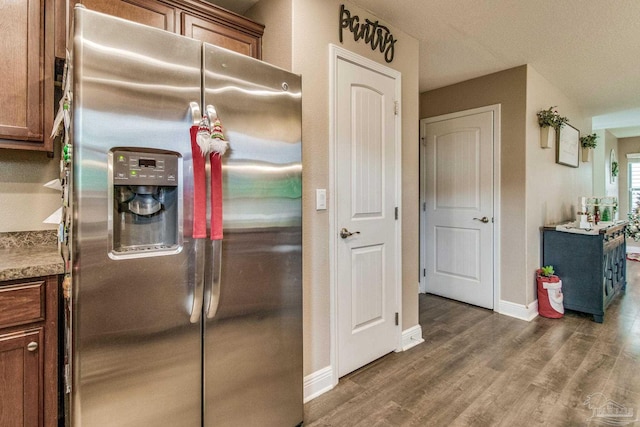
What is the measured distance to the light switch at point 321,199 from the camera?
77.7 inches

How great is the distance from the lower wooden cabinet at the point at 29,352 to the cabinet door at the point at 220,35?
4.42 feet

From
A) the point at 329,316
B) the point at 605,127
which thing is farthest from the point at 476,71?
the point at 605,127

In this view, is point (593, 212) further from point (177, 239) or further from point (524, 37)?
point (177, 239)

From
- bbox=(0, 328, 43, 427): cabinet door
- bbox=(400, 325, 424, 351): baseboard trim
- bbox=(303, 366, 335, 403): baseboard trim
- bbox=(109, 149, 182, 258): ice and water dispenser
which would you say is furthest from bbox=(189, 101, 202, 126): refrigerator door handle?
bbox=(400, 325, 424, 351): baseboard trim

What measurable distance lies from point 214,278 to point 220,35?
4.44ft

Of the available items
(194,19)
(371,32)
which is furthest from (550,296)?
(194,19)

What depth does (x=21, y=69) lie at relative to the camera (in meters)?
1.45

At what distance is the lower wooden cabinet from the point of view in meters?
1.19

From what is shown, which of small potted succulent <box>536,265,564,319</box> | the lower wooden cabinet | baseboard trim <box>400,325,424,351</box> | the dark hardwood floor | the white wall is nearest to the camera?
the lower wooden cabinet

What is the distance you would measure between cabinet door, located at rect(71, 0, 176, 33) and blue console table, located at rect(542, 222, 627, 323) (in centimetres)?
379

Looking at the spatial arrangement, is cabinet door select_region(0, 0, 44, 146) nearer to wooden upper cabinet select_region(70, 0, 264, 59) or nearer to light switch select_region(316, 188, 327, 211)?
wooden upper cabinet select_region(70, 0, 264, 59)

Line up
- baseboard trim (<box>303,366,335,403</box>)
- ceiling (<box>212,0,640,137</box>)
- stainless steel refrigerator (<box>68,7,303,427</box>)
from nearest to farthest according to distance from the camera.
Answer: stainless steel refrigerator (<box>68,7,303,427</box>)
baseboard trim (<box>303,366,335,403</box>)
ceiling (<box>212,0,640,137</box>)

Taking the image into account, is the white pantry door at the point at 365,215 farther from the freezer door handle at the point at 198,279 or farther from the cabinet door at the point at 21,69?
the cabinet door at the point at 21,69

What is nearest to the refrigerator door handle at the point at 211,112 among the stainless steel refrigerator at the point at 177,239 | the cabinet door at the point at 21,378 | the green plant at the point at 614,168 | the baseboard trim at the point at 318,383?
the stainless steel refrigerator at the point at 177,239
